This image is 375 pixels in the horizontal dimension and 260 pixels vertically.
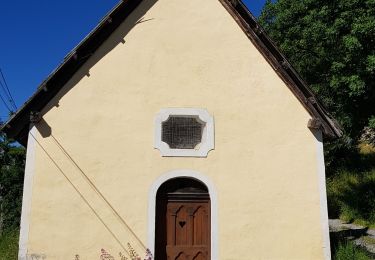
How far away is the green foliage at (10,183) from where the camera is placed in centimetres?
1839

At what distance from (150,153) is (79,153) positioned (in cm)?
133

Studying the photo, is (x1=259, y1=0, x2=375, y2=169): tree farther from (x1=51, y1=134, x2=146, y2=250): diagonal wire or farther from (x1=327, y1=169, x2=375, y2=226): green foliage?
(x1=51, y1=134, x2=146, y2=250): diagonal wire

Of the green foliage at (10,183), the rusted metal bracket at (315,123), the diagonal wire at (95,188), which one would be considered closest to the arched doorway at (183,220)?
the diagonal wire at (95,188)

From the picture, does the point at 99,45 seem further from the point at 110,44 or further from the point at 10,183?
the point at 10,183

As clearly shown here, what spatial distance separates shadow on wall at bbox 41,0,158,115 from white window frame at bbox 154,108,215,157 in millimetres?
1206

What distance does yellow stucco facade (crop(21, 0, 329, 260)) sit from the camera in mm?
7449

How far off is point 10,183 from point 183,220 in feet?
44.7

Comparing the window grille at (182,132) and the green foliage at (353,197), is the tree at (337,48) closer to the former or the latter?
the green foliage at (353,197)

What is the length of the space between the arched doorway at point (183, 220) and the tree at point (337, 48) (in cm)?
872

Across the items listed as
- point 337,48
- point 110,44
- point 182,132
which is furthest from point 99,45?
point 337,48

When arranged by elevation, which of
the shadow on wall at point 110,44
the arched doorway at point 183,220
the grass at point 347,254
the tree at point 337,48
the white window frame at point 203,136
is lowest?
the grass at point 347,254

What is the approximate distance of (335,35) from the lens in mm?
15430

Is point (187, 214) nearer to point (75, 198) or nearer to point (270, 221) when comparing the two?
point (270, 221)

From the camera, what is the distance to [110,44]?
813cm
